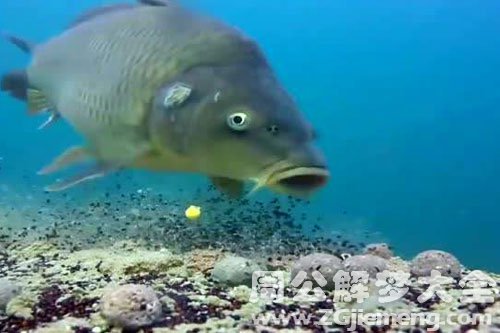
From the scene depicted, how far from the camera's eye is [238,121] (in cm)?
341

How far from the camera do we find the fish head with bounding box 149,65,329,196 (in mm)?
3320

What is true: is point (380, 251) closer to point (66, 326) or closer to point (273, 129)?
point (273, 129)

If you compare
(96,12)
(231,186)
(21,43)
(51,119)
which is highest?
(21,43)

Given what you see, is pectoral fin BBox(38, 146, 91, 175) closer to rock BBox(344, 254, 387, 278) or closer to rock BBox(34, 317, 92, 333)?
rock BBox(34, 317, 92, 333)

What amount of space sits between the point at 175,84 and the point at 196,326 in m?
1.34

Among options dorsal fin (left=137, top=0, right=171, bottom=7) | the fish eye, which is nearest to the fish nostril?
the fish eye

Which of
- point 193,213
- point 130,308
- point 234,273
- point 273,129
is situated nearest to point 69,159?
point 130,308

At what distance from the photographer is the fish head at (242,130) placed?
10.9ft

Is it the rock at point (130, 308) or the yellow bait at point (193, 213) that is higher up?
the yellow bait at point (193, 213)

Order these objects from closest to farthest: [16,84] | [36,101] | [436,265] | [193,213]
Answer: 1. [436,265]
2. [36,101]
3. [16,84]
4. [193,213]

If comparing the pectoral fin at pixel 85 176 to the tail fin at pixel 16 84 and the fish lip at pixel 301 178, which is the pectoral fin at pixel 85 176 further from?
the tail fin at pixel 16 84

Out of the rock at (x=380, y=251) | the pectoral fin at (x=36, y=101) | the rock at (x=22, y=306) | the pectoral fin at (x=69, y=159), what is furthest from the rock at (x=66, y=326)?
the rock at (x=380, y=251)

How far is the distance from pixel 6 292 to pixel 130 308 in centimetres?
94

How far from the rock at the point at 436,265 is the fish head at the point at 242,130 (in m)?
2.04
